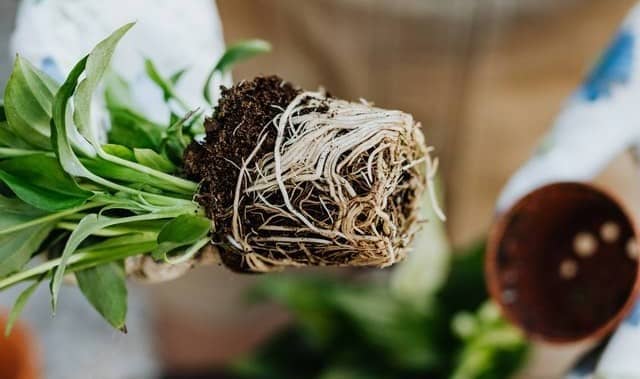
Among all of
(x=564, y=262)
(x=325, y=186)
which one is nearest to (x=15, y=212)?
(x=325, y=186)

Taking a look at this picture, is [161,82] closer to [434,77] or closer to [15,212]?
[15,212]

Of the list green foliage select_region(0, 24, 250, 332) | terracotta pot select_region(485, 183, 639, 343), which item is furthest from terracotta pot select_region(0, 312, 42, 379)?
terracotta pot select_region(485, 183, 639, 343)

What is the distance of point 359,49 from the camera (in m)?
0.80

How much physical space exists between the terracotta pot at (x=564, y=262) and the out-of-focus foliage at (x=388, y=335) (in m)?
0.12

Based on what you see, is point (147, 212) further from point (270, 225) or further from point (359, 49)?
point (359, 49)

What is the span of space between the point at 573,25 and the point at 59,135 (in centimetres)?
62

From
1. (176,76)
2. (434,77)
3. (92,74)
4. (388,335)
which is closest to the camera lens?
(92,74)

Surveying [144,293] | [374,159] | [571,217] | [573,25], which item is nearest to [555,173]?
[571,217]

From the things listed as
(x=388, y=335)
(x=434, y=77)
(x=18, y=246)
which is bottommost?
(x=388, y=335)

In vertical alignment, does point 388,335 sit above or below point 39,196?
below

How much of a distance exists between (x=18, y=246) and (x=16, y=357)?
20 centimetres

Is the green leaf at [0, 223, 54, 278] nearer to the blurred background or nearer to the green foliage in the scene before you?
the green foliage

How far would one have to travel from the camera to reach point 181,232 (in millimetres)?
282

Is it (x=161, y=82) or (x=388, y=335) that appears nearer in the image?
(x=161, y=82)
